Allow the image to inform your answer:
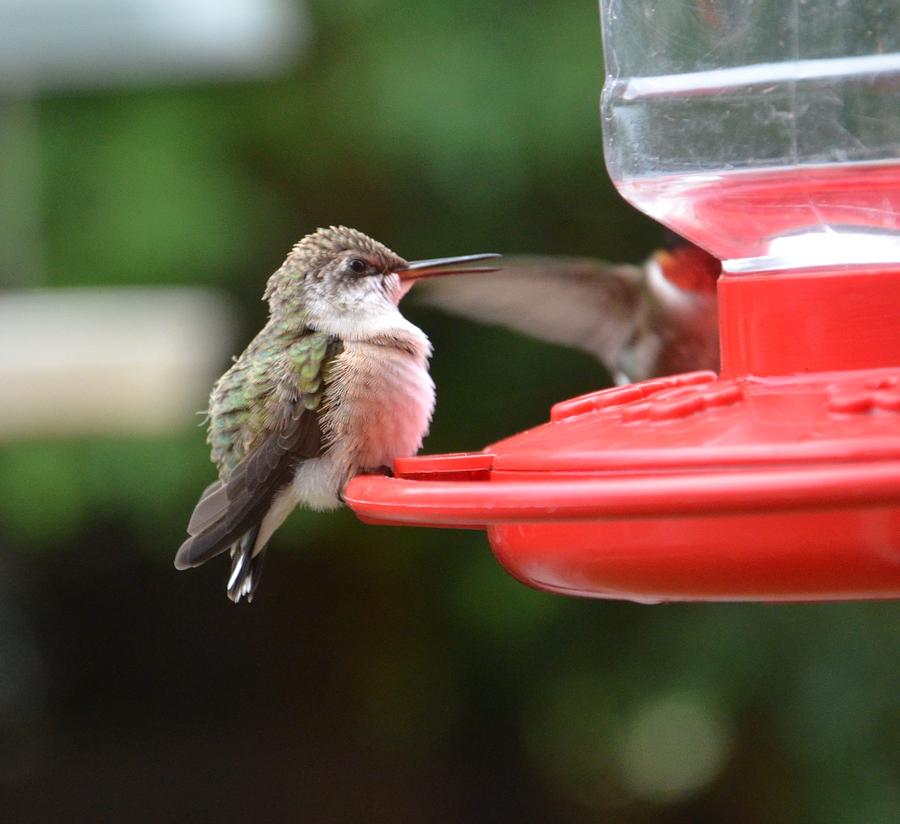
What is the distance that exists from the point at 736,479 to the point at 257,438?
4.86 feet

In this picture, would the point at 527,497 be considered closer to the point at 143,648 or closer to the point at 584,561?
the point at 584,561

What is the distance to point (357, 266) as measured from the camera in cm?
323

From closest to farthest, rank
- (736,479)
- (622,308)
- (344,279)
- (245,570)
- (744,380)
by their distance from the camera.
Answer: (736,479) → (744,380) → (245,570) → (344,279) → (622,308)

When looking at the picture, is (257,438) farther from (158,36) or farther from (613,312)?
(158,36)

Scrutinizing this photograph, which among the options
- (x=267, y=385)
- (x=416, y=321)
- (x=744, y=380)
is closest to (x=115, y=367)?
(x=416, y=321)

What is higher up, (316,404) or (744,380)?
(744,380)

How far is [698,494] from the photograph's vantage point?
65.4 inches

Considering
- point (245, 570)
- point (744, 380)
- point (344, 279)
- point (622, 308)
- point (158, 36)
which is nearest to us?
point (744, 380)

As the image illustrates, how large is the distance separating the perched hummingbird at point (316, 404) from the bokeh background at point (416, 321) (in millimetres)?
2057

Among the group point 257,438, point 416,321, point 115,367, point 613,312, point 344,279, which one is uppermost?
point 344,279

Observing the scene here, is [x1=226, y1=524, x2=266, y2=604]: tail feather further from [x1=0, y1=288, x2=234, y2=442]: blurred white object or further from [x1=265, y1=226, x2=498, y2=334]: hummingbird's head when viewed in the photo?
[x1=0, y1=288, x2=234, y2=442]: blurred white object

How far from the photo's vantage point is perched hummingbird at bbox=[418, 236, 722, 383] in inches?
164

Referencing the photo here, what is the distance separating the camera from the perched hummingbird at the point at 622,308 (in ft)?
13.7

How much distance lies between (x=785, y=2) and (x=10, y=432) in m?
3.75
